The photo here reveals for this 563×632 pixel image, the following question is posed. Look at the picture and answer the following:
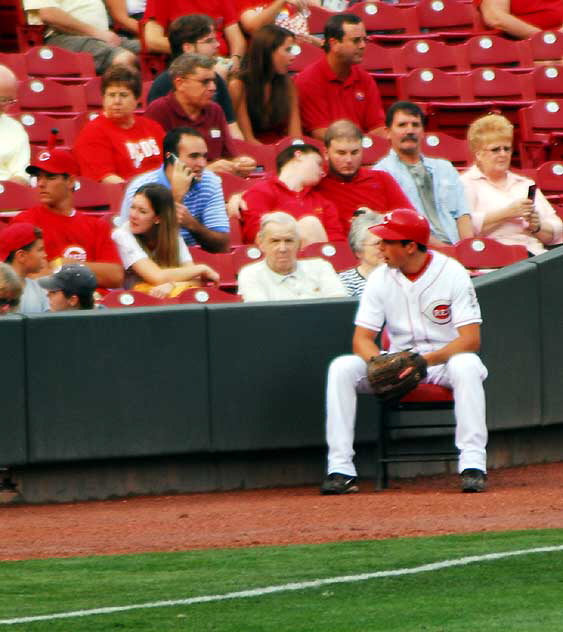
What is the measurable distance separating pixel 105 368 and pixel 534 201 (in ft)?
10.9

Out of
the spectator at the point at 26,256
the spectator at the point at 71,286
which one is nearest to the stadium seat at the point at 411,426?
the spectator at the point at 71,286

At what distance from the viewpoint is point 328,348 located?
8.55 m

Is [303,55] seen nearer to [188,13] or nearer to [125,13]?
[188,13]

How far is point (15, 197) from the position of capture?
9641 mm

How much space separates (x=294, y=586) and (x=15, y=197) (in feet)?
13.9

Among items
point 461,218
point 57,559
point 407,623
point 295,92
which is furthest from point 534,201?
point 407,623

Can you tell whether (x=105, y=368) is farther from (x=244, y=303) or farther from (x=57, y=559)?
(x=57, y=559)

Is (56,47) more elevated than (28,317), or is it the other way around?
(56,47)

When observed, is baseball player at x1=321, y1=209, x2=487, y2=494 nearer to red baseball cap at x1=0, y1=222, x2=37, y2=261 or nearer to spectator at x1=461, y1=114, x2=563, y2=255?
red baseball cap at x1=0, y1=222, x2=37, y2=261

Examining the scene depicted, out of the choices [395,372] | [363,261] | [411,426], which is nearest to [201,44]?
[363,261]

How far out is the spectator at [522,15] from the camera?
1330cm

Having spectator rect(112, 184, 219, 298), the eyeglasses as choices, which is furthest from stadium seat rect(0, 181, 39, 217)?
the eyeglasses

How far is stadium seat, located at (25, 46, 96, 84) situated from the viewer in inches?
467

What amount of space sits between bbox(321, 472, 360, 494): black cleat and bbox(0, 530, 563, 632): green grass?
1278 millimetres
